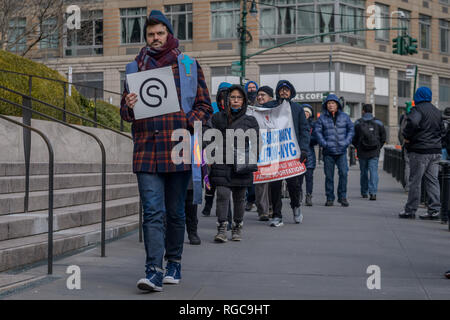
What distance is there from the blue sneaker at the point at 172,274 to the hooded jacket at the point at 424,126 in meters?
5.96

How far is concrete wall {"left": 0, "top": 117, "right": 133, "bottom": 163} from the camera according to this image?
10594 millimetres

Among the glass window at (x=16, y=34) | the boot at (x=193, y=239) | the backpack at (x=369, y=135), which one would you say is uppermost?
the glass window at (x=16, y=34)

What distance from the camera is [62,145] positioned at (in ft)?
40.8

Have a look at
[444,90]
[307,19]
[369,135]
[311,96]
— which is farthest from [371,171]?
[444,90]

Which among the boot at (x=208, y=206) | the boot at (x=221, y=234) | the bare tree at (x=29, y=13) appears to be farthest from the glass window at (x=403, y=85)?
the boot at (x=221, y=234)

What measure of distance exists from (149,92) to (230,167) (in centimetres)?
309

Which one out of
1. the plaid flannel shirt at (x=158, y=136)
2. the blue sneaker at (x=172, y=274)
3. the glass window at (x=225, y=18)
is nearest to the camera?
the plaid flannel shirt at (x=158, y=136)

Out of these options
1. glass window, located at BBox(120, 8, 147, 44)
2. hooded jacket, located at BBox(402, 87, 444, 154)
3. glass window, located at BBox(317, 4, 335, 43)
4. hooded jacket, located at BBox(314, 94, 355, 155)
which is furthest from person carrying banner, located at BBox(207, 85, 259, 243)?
glass window, located at BBox(120, 8, 147, 44)

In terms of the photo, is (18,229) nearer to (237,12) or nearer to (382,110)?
(237,12)

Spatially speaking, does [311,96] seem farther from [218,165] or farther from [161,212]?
Answer: [161,212]

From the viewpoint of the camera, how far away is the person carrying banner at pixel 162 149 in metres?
5.55

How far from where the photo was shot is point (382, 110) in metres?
49.5

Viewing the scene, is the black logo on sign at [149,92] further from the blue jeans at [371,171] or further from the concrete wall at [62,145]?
the blue jeans at [371,171]

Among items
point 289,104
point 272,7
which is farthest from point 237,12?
point 289,104
